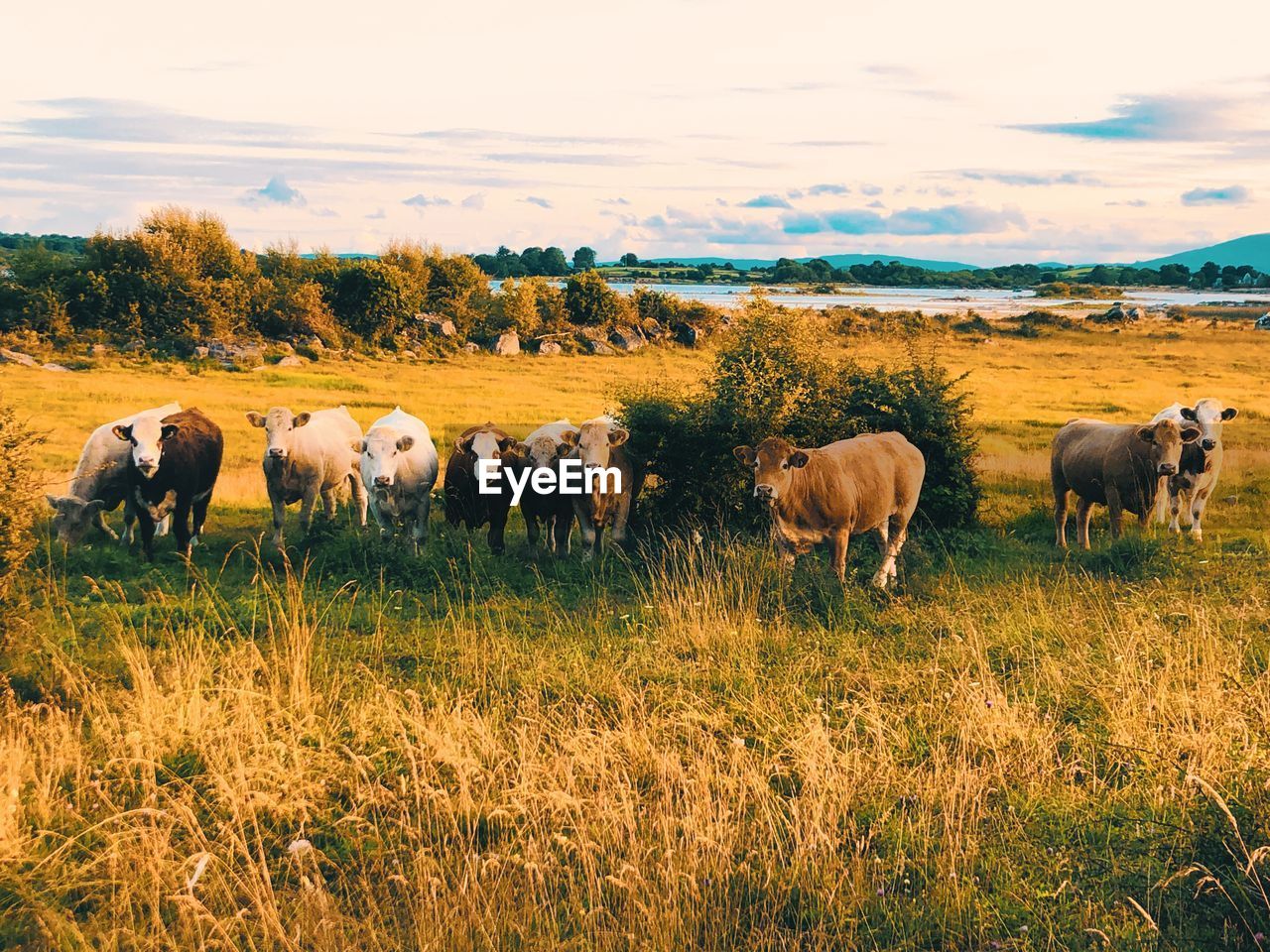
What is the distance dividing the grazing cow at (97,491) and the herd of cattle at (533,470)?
0.02 meters

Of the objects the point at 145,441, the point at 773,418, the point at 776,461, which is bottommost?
the point at 145,441

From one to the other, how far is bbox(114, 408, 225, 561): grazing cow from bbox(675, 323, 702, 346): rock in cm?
4535

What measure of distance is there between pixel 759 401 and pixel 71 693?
9.38m

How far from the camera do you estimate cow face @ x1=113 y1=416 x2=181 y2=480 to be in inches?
526

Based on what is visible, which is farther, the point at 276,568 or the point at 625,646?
the point at 276,568

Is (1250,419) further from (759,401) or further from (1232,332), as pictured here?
(1232,332)

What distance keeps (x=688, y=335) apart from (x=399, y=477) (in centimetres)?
4621

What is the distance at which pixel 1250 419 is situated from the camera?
2877 cm

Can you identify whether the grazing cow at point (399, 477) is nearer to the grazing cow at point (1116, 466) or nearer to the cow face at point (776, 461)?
the cow face at point (776, 461)

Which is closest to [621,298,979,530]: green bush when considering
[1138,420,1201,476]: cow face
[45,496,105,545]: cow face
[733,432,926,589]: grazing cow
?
[733,432,926,589]: grazing cow

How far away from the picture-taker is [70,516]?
13.4m

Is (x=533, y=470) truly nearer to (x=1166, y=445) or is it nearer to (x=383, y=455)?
(x=383, y=455)

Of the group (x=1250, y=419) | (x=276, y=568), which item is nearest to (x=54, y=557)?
(x=276, y=568)

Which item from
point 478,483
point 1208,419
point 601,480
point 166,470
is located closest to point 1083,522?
point 1208,419
